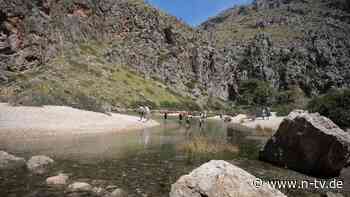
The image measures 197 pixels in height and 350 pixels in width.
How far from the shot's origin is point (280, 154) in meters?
23.7

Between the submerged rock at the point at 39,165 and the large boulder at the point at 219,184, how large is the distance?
28.2 ft

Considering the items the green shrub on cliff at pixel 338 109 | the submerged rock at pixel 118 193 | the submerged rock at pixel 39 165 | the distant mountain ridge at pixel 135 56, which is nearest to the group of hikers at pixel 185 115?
the distant mountain ridge at pixel 135 56

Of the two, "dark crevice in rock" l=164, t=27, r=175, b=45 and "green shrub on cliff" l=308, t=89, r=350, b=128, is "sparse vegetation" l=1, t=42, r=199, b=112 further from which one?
"green shrub on cliff" l=308, t=89, r=350, b=128

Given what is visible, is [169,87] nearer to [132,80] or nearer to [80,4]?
[132,80]

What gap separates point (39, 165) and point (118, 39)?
10918 centimetres

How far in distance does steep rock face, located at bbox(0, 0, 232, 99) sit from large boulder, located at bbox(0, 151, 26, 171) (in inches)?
2044

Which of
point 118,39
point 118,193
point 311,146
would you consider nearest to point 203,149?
point 311,146

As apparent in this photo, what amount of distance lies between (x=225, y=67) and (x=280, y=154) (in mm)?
148764

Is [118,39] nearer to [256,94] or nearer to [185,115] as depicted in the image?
[185,115]

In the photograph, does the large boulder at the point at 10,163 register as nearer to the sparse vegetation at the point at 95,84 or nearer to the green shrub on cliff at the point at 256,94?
the sparse vegetation at the point at 95,84

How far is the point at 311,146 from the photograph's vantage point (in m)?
21.5

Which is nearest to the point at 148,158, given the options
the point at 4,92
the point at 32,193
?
the point at 32,193

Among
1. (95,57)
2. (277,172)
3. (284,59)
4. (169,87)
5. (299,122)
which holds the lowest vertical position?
(277,172)

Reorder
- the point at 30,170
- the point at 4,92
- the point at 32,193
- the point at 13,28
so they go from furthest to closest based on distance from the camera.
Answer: the point at 13,28 < the point at 4,92 < the point at 30,170 < the point at 32,193
